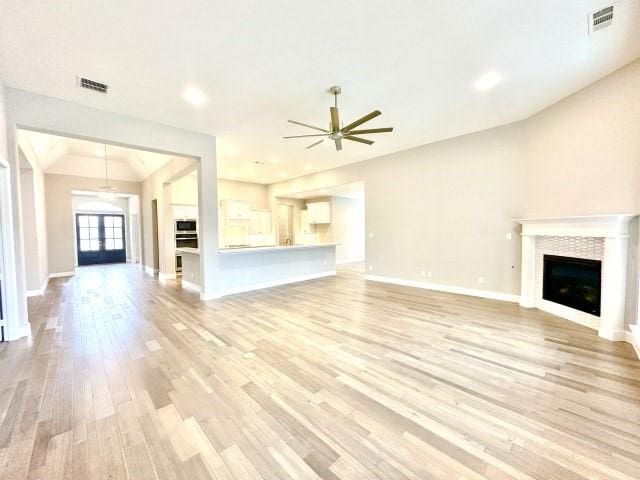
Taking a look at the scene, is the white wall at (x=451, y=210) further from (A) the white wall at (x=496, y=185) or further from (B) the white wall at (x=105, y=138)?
(B) the white wall at (x=105, y=138)

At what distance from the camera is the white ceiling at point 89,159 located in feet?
20.7

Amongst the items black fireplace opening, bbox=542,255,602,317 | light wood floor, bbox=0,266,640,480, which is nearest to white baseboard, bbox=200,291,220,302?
light wood floor, bbox=0,266,640,480

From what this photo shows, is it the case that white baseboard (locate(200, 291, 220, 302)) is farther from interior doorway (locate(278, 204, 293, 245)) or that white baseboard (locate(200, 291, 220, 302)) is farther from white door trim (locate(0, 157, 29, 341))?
interior doorway (locate(278, 204, 293, 245))

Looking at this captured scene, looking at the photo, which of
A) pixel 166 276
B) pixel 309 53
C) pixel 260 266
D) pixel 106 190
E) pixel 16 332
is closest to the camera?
pixel 309 53

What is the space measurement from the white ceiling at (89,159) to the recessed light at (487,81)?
691 cm

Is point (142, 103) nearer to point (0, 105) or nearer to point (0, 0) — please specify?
point (0, 105)

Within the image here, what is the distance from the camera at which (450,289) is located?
18.5ft

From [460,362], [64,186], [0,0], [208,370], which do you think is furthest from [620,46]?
[64,186]

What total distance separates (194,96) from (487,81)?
12.9 feet

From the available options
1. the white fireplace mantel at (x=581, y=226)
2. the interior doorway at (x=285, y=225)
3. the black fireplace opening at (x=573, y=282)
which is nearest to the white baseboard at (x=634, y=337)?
the black fireplace opening at (x=573, y=282)

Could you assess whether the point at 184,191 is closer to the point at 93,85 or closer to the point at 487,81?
the point at 93,85

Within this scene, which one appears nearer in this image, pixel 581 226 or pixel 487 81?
pixel 487 81

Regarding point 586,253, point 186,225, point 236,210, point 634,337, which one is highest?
point 236,210

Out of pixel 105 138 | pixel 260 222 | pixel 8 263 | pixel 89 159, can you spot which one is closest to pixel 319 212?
pixel 260 222
